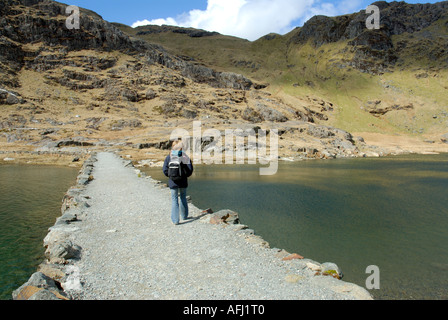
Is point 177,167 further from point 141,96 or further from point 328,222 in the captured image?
point 141,96

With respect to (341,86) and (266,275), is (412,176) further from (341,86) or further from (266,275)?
(341,86)

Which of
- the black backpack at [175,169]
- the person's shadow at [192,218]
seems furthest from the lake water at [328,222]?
the black backpack at [175,169]

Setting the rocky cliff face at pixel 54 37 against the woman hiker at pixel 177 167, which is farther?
the rocky cliff face at pixel 54 37

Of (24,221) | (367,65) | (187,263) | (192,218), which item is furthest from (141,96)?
(367,65)

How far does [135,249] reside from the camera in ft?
29.2

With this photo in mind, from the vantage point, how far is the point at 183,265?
7676 millimetres

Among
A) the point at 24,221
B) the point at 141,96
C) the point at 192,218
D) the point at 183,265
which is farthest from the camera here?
the point at 141,96

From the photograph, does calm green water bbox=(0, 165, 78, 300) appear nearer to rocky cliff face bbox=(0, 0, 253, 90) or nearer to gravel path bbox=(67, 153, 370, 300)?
gravel path bbox=(67, 153, 370, 300)

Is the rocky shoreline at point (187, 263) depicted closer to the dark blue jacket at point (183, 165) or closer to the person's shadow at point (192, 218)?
the person's shadow at point (192, 218)


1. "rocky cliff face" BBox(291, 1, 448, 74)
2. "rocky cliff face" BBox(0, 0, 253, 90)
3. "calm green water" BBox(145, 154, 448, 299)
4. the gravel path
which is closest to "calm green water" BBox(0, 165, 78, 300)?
the gravel path

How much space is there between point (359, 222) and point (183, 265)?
12894 mm

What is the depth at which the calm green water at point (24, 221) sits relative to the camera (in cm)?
890

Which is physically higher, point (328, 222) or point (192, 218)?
point (192, 218)

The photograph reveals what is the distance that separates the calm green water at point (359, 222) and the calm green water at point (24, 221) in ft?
31.3
